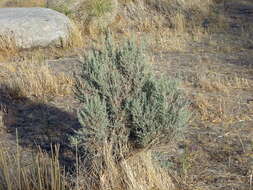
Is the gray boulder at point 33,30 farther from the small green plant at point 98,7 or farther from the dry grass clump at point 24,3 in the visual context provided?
the dry grass clump at point 24,3

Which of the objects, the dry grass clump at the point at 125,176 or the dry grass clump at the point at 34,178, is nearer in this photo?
the dry grass clump at the point at 34,178

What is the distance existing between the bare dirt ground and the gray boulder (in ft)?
5.44

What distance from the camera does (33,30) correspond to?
975 cm

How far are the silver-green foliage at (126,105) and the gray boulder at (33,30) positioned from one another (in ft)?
19.1

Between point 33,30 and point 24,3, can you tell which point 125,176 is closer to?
point 33,30

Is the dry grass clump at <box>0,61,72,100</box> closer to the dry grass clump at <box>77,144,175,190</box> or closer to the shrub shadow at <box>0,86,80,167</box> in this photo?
the shrub shadow at <box>0,86,80,167</box>

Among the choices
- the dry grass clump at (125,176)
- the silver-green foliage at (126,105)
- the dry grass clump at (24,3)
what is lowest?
the dry grass clump at (24,3)

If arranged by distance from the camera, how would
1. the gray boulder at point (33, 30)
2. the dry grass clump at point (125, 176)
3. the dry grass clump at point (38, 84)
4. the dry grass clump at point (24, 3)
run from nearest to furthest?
the dry grass clump at point (125, 176) < the dry grass clump at point (38, 84) < the gray boulder at point (33, 30) < the dry grass clump at point (24, 3)

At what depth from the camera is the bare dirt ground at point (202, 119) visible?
3730 millimetres

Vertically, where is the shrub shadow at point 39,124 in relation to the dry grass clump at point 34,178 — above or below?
below

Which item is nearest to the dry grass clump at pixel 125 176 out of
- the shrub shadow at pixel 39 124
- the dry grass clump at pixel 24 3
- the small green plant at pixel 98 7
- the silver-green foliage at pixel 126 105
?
the silver-green foliage at pixel 126 105

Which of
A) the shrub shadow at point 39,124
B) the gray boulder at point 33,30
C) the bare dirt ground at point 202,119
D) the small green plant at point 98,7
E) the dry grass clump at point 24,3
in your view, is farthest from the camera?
the dry grass clump at point 24,3

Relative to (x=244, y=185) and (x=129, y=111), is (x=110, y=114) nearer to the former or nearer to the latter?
(x=129, y=111)

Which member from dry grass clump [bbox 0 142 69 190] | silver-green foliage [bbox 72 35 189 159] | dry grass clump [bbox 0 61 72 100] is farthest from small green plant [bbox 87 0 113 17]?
dry grass clump [bbox 0 142 69 190]
